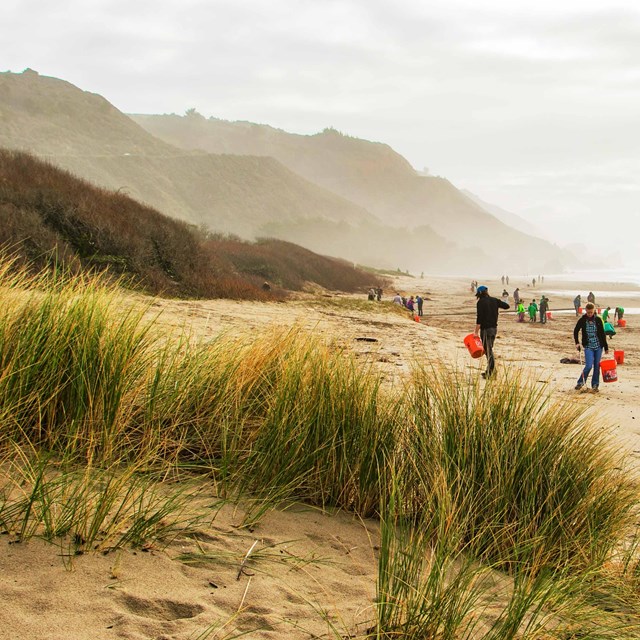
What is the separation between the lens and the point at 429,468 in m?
3.50

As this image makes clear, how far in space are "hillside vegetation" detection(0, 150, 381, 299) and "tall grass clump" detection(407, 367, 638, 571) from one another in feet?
33.2

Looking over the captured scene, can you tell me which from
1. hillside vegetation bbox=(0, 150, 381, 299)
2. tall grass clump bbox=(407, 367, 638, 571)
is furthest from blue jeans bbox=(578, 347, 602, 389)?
hillside vegetation bbox=(0, 150, 381, 299)

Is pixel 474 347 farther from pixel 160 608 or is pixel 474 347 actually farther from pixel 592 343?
pixel 160 608

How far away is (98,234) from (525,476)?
1306 centimetres

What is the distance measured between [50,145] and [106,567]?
9406cm

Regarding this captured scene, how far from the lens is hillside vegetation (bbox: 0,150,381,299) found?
1303 centimetres

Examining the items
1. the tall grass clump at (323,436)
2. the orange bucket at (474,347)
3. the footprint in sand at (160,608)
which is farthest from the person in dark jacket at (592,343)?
the footprint in sand at (160,608)

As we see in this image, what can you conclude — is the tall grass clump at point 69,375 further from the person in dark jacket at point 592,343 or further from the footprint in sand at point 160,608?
the person in dark jacket at point 592,343

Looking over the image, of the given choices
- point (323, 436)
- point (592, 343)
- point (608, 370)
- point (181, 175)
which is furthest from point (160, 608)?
point (181, 175)

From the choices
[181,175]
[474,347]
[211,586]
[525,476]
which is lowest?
[211,586]

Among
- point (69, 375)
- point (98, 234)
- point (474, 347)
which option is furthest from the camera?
point (98, 234)

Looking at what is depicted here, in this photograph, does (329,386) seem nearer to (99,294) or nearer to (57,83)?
(99,294)

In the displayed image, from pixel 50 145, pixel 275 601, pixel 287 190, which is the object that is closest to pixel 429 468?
pixel 275 601

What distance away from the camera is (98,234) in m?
14.6
